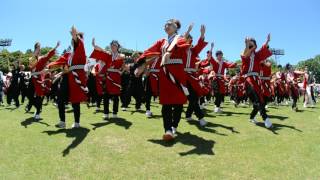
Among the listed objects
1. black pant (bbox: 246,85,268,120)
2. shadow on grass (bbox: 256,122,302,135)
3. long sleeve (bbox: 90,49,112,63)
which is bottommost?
shadow on grass (bbox: 256,122,302,135)

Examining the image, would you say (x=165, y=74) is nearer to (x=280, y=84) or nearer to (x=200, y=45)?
(x=200, y=45)

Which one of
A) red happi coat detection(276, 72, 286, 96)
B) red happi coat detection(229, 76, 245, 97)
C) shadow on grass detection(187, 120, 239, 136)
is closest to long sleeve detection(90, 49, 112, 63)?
shadow on grass detection(187, 120, 239, 136)

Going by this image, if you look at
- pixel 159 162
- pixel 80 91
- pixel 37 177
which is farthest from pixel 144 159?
pixel 80 91

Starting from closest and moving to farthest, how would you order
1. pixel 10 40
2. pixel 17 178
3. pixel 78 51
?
pixel 17 178 < pixel 78 51 < pixel 10 40

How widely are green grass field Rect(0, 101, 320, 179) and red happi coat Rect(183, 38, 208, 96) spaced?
960 millimetres

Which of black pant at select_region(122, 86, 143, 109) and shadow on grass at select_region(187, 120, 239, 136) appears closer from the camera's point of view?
shadow on grass at select_region(187, 120, 239, 136)

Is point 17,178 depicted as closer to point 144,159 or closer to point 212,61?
point 144,159

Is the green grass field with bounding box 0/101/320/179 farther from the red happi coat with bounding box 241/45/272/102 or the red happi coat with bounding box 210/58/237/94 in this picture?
the red happi coat with bounding box 210/58/237/94

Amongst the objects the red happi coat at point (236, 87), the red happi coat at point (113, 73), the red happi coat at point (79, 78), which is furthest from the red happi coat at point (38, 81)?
the red happi coat at point (236, 87)

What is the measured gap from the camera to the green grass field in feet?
20.2

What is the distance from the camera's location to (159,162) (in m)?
6.63

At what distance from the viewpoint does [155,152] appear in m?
7.18

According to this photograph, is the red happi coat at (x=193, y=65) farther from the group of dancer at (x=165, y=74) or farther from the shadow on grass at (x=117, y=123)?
the shadow on grass at (x=117, y=123)

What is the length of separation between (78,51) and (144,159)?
3727mm
